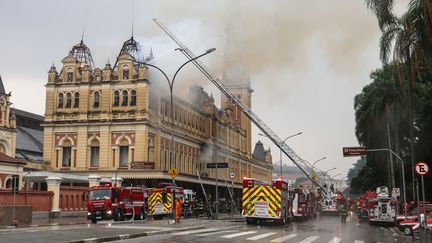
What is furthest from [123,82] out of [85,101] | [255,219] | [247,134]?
[247,134]

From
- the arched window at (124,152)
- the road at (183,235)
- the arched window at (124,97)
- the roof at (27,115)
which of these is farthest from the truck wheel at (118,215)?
the roof at (27,115)

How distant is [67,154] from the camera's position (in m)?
69.5

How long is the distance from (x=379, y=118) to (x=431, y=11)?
42.6m

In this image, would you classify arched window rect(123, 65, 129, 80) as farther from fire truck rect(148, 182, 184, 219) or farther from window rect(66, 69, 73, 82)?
fire truck rect(148, 182, 184, 219)

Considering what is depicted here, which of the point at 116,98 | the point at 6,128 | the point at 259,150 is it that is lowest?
the point at 6,128

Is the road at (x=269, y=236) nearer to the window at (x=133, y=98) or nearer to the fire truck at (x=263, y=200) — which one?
the fire truck at (x=263, y=200)

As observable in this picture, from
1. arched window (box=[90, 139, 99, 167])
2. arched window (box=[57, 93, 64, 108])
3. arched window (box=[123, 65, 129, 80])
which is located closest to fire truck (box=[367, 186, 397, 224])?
A: arched window (box=[123, 65, 129, 80])

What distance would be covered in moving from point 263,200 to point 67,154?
4068cm

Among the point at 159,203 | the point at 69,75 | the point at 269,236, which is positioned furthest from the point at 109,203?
the point at 69,75

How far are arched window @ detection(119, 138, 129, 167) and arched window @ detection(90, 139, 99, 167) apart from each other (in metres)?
3.26

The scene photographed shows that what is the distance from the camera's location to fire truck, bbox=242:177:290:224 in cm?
3575

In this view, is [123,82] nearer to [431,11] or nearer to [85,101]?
[85,101]

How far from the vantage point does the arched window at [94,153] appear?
68.1m

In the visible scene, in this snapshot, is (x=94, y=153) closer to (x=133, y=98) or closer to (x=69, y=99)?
(x=69, y=99)
